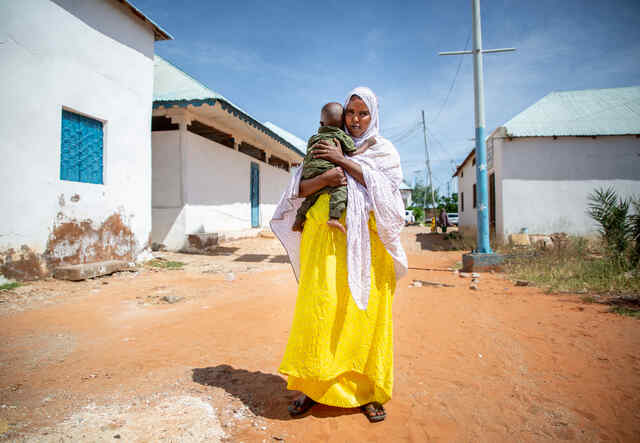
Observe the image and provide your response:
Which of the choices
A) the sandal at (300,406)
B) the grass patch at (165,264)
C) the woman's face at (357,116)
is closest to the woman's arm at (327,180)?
the woman's face at (357,116)

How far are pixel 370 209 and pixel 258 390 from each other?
129 cm

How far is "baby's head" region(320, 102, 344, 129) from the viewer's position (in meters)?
1.89

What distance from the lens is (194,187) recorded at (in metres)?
8.72

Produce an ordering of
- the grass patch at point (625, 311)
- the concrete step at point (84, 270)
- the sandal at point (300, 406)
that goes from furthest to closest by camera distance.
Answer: the concrete step at point (84, 270) → the grass patch at point (625, 311) → the sandal at point (300, 406)

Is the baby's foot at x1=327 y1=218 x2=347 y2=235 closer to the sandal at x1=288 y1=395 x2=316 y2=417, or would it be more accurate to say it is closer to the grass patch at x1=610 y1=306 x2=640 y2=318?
the sandal at x1=288 y1=395 x2=316 y2=417

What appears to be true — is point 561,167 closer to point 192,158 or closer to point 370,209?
point 192,158

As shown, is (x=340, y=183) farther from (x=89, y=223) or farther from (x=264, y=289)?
(x=89, y=223)

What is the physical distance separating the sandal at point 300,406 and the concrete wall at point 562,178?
30.6ft

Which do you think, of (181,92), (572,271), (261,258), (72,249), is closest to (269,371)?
(72,249)

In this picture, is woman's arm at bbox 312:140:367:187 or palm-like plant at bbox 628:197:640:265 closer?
woman's arm at bbox 312:140:367:187

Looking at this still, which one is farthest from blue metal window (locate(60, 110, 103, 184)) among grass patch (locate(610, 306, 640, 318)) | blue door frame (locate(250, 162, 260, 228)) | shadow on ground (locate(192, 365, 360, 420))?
grass patch (locate(610, 306, 640, 318))

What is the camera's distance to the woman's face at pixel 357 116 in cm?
187

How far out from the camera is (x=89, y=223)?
5699 mm

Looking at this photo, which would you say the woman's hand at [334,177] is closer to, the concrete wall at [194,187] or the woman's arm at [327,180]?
the woman's arm at [327,180]
